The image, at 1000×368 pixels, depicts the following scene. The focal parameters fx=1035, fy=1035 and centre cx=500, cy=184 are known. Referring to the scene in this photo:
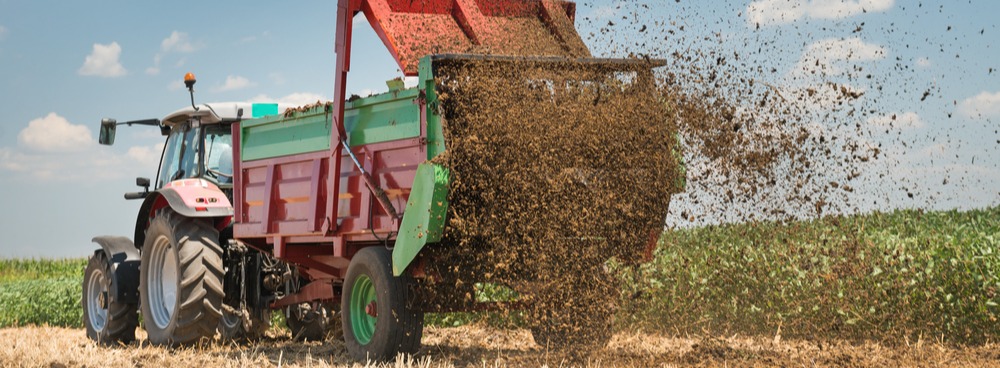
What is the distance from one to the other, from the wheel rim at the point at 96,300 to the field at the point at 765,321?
0.83 ft

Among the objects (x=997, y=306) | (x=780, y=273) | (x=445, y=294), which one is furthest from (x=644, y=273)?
(x=445, y=294)

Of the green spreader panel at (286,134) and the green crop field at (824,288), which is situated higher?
the green spreader panel at (286,134)

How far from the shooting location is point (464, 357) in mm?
7430

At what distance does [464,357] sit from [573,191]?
178cm

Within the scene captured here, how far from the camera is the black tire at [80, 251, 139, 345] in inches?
382

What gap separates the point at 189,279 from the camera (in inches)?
331

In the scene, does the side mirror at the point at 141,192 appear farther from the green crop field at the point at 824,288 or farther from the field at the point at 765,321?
the green crop field at the point at 824,288

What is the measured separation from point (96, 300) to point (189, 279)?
8.32 ft

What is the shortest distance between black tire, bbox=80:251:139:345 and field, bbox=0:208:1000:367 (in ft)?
0.94

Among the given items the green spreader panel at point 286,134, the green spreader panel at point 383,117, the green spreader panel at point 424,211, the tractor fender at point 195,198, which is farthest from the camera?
the tractor fender at point 195,198

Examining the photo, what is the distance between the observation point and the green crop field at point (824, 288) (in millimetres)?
8391

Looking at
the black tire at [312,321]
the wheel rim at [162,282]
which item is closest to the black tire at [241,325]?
the black tire at [312,321]

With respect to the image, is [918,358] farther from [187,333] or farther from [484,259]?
[187,333]

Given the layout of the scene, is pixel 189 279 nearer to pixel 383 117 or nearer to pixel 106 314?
pixel 106 314
